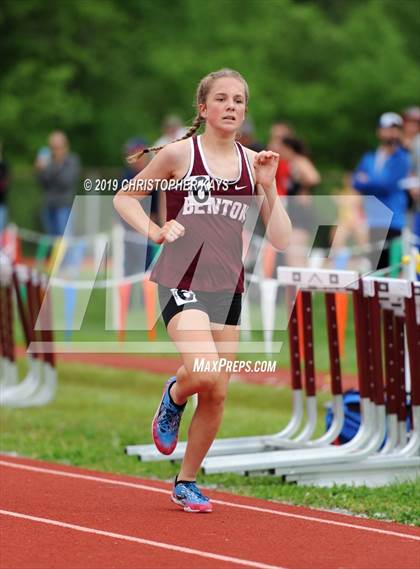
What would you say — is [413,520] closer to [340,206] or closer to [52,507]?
[52,507]

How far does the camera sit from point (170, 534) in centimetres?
650

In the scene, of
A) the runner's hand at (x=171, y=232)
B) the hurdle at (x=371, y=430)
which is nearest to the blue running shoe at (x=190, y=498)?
the hurdle at (x=371, y=430)

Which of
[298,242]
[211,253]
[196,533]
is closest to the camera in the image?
[196,533]

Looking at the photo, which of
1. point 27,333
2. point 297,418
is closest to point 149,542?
point 297,418

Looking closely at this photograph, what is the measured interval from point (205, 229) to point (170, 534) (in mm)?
1485

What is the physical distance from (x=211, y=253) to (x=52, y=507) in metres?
1.49

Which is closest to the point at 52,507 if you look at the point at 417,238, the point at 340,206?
the point at 417,238

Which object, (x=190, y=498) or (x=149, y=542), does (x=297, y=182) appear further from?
(x=149, y=542)

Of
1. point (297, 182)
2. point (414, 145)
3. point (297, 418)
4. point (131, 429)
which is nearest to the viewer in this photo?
point (297, 418)

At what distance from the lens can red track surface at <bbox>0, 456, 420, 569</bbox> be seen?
593 centimetres

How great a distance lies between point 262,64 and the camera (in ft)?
131

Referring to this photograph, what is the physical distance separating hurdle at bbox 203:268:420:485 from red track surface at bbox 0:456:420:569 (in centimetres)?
53

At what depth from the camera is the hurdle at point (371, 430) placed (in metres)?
8.30

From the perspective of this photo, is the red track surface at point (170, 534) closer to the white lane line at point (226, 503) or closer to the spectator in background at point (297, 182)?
the white lane line at point (226, 503)
